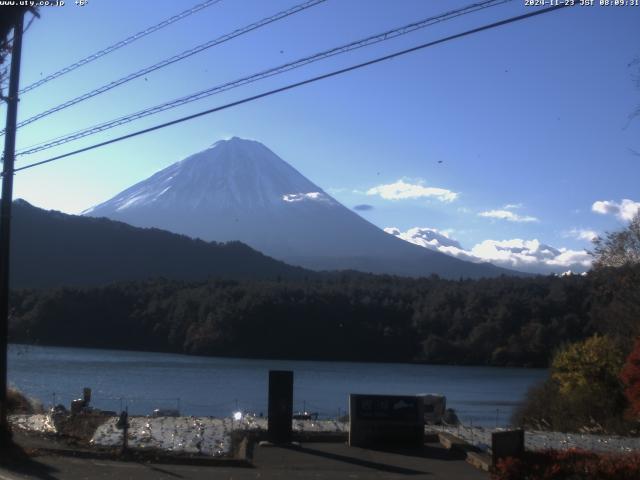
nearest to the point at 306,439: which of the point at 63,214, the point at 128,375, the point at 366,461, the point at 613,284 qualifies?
the point at 366,461

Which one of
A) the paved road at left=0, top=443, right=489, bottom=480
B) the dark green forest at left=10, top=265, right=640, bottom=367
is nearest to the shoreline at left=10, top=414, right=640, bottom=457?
the paved road at left=0, top=443, right=489, bottom=480

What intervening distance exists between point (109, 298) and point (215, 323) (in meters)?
9.59

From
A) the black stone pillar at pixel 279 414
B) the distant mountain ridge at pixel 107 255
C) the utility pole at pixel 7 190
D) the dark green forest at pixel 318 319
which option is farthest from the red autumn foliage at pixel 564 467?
the distant mountain ridge at pixel 107 255

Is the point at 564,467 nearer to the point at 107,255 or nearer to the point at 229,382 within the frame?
the point at 229,382

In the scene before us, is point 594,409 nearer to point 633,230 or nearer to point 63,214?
point 633,230

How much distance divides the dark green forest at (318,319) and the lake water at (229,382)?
183 cm

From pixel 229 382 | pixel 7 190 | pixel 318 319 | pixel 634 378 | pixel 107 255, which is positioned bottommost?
pixel 229 382

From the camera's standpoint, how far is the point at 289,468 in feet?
46.2

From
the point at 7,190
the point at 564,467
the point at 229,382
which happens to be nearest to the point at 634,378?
the point at 564,467

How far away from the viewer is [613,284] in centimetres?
3556

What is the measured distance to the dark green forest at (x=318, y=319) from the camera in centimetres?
6123

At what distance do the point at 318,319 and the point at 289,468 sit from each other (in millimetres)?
56359

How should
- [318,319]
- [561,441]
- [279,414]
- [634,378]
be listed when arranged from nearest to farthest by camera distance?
[279,414] < [561,441] < [634,378] < [318,319]

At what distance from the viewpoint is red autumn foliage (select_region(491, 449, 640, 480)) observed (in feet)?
33.0
